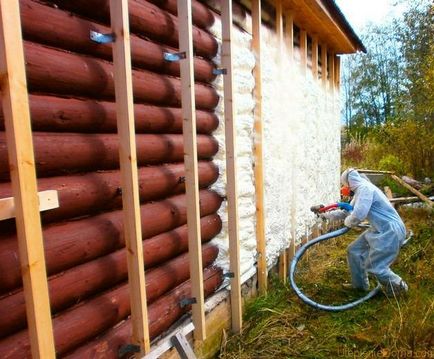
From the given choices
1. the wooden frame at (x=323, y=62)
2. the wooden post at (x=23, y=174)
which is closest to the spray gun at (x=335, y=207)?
the wooden frame at (x=323, y=62)

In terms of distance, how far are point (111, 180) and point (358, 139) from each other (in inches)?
619

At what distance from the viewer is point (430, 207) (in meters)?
7.12

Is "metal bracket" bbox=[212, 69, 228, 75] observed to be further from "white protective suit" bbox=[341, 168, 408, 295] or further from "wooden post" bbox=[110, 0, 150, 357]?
"white protective suit" bbox=[341, 168, 408, 295]

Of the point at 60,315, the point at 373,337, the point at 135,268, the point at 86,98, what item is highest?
the point at 86,98

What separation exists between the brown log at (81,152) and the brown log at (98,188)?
0.05 m

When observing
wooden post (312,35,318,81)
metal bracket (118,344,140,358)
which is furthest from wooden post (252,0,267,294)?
wooden post (312,35,318,81)

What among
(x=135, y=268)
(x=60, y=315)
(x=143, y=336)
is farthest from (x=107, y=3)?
(x=143, y=336)

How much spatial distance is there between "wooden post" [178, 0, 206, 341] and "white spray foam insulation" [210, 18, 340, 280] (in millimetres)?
824

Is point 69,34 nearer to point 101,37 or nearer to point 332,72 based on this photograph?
point 101,37

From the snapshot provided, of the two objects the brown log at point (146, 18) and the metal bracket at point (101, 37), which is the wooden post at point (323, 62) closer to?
the brown log at point (146, 18)

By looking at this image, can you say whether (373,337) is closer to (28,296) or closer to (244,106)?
(244,106)

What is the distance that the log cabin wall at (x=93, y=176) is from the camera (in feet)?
6.22

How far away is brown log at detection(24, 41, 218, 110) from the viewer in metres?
1.89

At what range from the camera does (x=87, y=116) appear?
2152 mm
